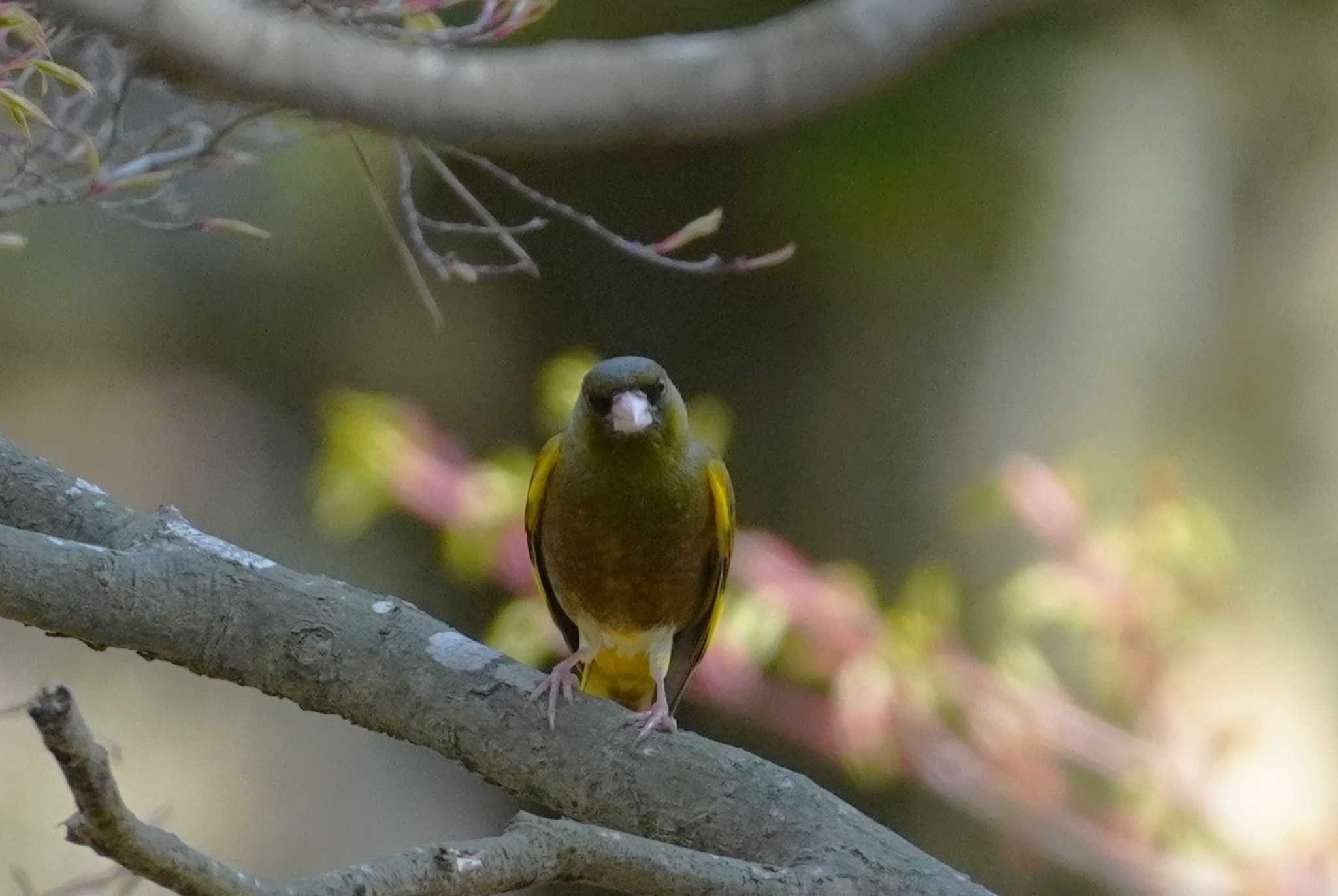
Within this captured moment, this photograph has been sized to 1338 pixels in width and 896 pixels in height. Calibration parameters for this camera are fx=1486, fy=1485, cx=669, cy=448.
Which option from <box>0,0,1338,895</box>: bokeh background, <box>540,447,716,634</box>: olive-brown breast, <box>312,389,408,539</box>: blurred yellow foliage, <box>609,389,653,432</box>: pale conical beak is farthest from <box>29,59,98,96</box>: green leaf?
<box>0,0,1338,895</box>: bokeh background

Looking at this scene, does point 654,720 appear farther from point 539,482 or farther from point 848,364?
point 848,364

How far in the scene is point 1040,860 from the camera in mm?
3891

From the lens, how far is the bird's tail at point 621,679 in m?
2.70

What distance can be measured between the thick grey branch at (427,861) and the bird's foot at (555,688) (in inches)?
14.5

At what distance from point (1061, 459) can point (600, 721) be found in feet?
9.04

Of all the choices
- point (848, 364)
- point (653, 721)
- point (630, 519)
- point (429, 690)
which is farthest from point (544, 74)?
point (848, 364)

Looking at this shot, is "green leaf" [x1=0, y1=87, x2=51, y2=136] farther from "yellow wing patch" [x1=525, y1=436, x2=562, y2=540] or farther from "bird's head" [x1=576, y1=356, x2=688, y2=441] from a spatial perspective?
"yellow wing patch" [x1=525, y1=436, x2=562, y2=540]

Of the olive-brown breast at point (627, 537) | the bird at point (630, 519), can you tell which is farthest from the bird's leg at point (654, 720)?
the olive-brown breast at point (627, 537)

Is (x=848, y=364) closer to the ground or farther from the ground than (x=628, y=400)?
farther from the ground

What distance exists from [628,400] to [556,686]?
0.53 metres

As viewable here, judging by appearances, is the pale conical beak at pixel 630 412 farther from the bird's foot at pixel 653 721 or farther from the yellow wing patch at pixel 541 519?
the bird's foot at pixel 653 721

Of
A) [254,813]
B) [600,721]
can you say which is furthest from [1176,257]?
[254,813]

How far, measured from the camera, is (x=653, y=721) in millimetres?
2004

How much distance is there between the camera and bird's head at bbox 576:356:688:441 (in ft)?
7.66
